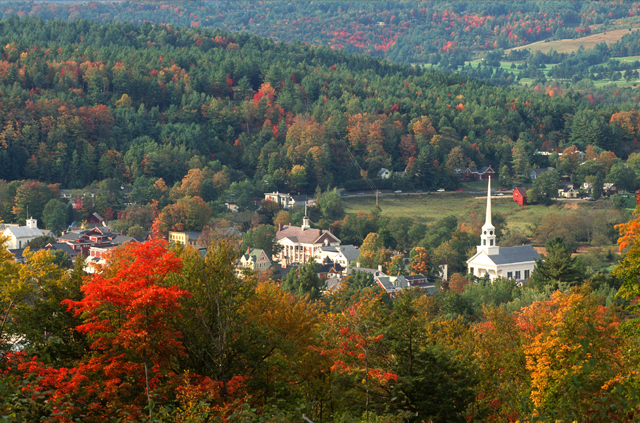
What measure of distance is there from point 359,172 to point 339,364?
95404 millimetres

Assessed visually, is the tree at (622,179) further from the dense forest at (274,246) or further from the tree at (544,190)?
the tree at (544,190)

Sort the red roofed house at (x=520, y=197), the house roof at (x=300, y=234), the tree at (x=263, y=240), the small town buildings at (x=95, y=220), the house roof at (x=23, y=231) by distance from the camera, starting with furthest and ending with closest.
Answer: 1. the red roofed house at (x=520, y=197)
2. the small town buildings at (x=95, y=220)
3. the house roof at (x=300, y=234)
4. the house roof at (x=23, y=231)
5. the tree at (x=263, y=240)

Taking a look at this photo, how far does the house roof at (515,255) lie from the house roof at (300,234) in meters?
18.2

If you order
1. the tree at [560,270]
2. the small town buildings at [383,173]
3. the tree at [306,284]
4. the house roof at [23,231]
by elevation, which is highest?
the tree at [560,270]

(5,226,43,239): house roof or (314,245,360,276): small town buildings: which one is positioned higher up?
(5,226,43,239): house roof

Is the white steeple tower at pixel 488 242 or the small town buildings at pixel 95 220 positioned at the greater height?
the white steeple tower at pixel 488 242

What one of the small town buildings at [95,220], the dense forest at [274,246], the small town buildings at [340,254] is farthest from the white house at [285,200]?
the small town buildings at [340,254]

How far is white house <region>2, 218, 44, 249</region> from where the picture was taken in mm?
74625

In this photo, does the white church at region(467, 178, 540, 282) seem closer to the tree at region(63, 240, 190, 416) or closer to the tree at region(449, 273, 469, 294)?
the tree at region(449, 273, 469, 294)

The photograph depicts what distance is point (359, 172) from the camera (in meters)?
113

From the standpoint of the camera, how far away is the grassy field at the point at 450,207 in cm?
8975

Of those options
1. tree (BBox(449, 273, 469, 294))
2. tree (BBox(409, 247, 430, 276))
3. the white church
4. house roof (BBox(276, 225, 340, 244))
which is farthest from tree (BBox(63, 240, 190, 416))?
house roof (BBox(276, 225, 340, 244))

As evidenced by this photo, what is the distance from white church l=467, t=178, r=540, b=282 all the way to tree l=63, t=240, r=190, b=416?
4970 cm

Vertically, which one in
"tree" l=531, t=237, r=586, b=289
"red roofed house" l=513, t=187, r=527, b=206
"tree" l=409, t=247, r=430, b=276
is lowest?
"red roofed house" l=513, t=187, r=527, b=206
